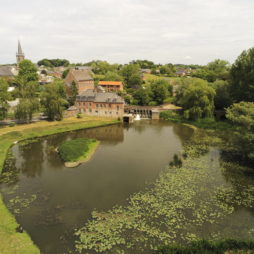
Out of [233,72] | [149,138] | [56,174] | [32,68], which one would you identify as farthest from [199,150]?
[32,68]

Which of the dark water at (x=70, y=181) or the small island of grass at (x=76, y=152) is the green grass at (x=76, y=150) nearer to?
the small island of grass at (x=76, y=152)

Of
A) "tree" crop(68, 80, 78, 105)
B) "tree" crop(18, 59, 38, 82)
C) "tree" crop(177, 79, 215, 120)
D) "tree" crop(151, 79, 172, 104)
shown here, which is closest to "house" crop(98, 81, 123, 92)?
"tree" crop(151, 79, 172, 104)

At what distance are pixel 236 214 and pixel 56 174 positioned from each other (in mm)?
22129

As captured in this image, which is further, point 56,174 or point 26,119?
point 26,119

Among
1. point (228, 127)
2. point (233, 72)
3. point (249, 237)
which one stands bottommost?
point (249, 237)

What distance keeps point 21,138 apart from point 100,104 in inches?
970

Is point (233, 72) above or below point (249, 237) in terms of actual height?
above

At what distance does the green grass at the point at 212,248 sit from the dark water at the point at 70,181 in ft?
26.1

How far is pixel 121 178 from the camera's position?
27.3 meters

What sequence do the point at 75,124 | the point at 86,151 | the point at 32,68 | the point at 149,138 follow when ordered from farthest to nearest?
the point at 32,68
the point at 75,124
the point at 149,138
the point at 86,151

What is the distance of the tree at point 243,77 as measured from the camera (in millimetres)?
48416

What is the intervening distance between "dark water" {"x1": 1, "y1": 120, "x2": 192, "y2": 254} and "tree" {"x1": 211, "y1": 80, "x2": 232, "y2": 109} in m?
22.2

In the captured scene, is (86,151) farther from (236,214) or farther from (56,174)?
(236,214)

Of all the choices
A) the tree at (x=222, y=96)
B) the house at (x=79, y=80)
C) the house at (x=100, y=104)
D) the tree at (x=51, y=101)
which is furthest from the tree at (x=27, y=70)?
the tree at (x=222, y=96)
